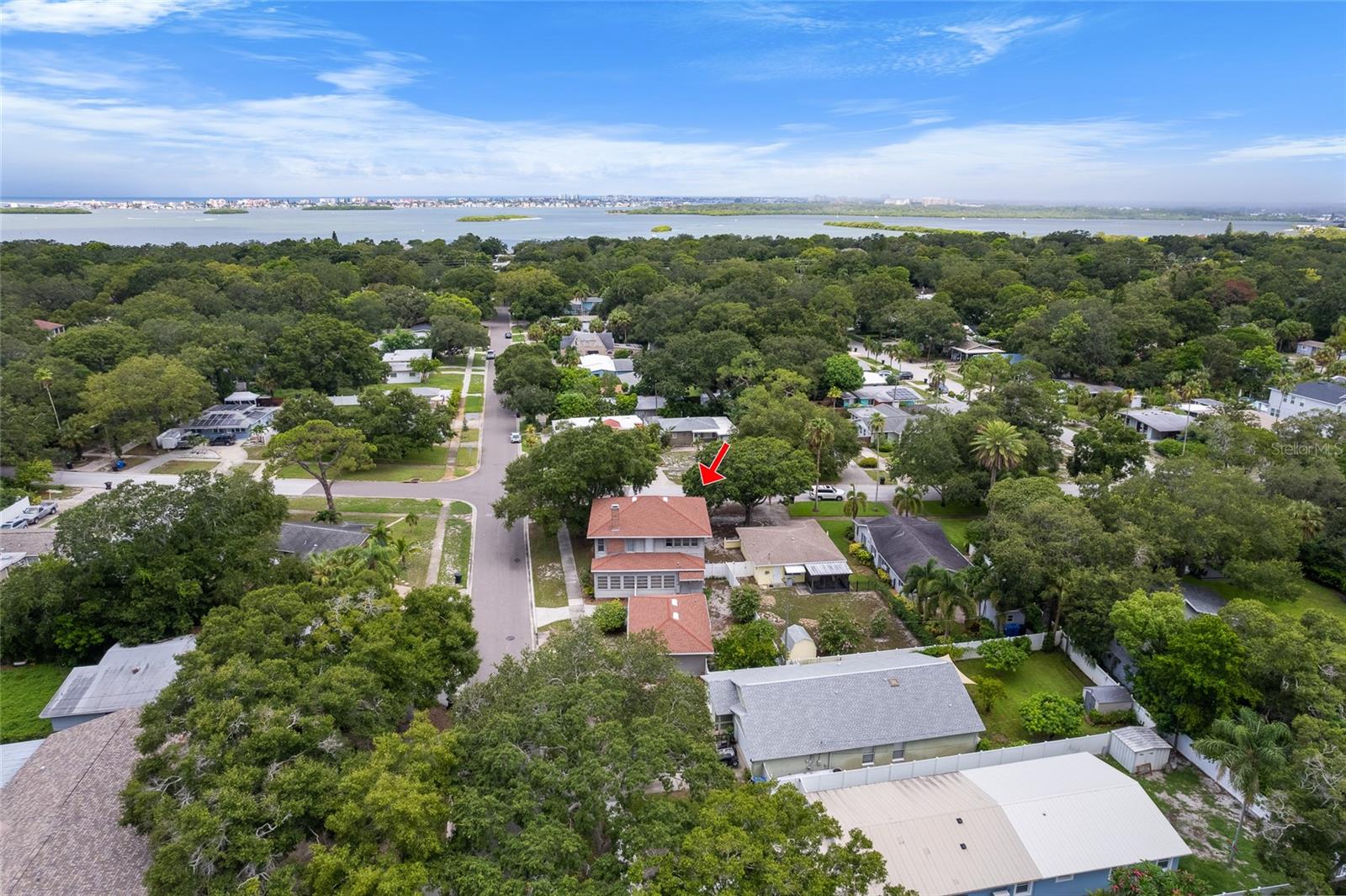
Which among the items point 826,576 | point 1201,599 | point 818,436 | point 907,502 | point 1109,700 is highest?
point 818,436

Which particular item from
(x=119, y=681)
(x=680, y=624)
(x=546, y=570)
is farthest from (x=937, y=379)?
(x=119, y=681)

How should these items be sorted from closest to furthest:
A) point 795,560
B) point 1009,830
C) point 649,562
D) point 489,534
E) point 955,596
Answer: point 1009,830, point 955,596, point 649,562, point 795,560, point 489,534

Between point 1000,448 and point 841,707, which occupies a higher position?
point 1000,448

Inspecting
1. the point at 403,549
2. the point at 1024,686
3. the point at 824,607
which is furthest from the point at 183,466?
the point at 1024,686

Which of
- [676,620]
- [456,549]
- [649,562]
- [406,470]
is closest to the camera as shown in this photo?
[676,620]

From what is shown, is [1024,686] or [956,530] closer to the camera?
[1024,686]

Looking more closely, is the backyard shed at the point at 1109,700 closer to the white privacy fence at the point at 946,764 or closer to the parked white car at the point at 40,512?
the white privacy fence at the point at 946,764

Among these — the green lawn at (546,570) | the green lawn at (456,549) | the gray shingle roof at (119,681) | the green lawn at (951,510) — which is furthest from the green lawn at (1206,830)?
the gray shingle roof at (119,681)

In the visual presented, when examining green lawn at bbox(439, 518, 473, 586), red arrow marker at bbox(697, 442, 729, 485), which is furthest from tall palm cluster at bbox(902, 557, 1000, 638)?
green lawn at bbox(439, 518, 473, 586)

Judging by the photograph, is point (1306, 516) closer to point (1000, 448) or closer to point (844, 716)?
point (1000, 448)
